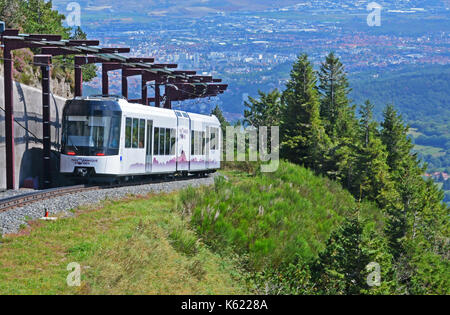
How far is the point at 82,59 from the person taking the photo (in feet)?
96.1

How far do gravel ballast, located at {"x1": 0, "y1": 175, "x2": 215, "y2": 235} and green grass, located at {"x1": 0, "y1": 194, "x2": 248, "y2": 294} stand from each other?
432mm

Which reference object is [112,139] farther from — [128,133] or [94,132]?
[128,133]

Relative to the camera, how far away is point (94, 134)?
2375cm

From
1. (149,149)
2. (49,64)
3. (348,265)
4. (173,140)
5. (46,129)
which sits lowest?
(348,265)

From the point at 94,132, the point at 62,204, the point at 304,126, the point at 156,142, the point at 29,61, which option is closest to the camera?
the point at 62,204

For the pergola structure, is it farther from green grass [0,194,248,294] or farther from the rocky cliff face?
green grass [0,194,248,294]

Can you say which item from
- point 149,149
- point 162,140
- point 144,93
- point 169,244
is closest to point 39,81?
point 144,93

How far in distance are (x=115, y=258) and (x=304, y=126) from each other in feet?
115

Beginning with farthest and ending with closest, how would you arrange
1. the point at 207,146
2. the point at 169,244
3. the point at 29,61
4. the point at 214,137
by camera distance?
the point at 29,61 → the point at 214,137 → the point at 207,146 → the point at 169,244

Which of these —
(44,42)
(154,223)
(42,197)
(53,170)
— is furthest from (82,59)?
(154,223)

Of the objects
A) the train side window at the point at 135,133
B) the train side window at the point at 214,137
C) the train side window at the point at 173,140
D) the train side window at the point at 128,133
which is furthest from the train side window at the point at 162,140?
the train side window at the point at 214,137

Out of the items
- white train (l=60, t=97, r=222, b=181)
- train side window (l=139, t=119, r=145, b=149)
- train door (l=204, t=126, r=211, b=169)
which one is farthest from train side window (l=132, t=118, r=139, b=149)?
train door (l=204, t=126, r=211, b=169)

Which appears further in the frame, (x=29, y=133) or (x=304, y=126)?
(x=304, y=126)
